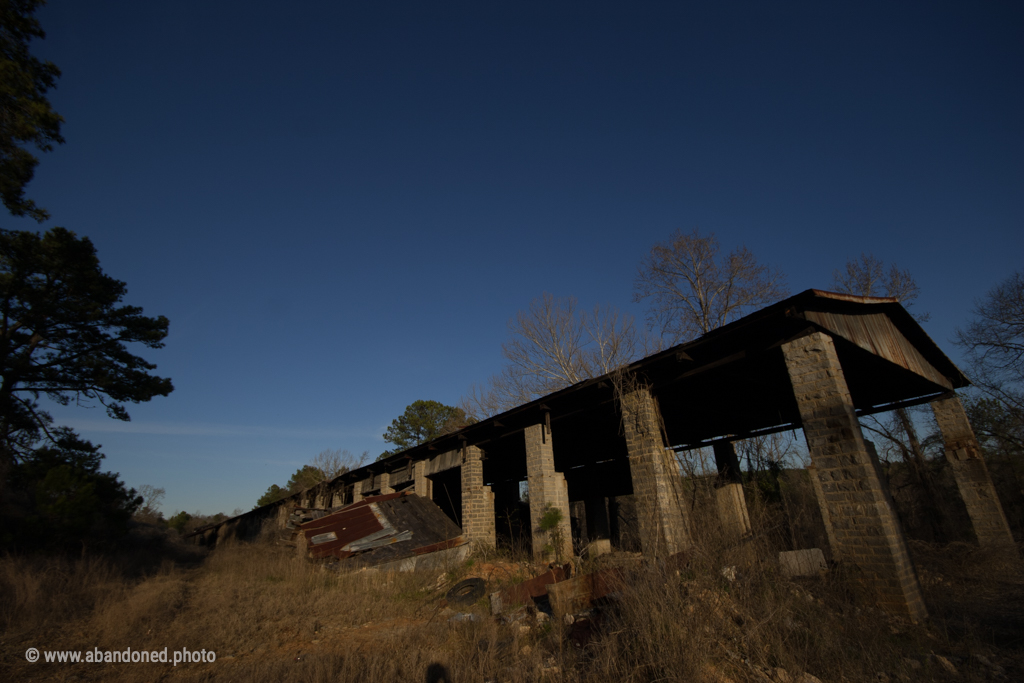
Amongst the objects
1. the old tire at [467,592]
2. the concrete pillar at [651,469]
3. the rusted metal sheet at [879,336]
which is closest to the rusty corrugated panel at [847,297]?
the rusted metal sheet at [879,336]

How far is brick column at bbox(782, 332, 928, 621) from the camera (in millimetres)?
5832

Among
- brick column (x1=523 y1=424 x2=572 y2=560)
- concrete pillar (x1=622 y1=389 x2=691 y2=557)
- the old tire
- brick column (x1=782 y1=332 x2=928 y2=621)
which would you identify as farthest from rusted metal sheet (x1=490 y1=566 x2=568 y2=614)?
brick column (x1=782 y1=332 x2=928 y2=621)

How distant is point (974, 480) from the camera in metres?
9.87

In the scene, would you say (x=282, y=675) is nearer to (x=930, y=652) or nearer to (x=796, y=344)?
(x=930, y=652)

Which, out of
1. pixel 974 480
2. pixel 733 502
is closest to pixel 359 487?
pixel 733 502

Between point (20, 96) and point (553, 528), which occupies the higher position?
point (20, 96)

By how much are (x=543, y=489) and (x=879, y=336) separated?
737 centimetres

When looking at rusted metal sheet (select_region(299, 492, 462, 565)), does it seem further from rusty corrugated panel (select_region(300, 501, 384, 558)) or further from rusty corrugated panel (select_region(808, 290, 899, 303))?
rusty corrugated panel (select_region(808, 290, 899, 303))

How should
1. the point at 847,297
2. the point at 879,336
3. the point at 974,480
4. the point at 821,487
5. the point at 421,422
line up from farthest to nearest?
the point at 421,422
the point at 974,480
the point at 879,336
the point at 847,297
the point at 821,487

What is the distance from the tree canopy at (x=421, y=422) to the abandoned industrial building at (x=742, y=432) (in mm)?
15207

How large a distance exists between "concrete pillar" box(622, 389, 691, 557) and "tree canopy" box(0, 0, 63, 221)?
13.7 m

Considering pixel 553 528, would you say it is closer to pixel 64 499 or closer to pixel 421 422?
pixel 64 499

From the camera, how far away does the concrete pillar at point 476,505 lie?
1237cm

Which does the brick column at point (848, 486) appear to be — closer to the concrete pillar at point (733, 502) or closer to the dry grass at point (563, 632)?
the dry grass at point (563, 632)
